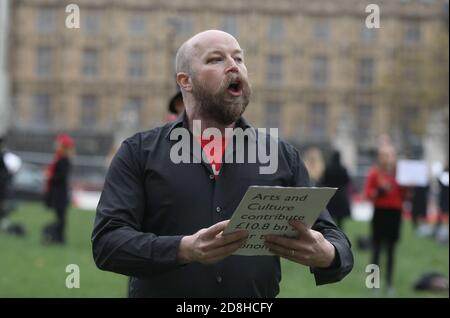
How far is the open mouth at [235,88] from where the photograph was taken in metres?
2.95

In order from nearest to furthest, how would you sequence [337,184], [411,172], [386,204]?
[386,204], [337,184], [411,172]

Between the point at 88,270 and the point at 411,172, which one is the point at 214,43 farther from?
the point at 411,172

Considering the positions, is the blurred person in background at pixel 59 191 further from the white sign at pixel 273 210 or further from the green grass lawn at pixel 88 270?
the white sign at pixel 273 210

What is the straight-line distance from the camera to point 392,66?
50.3 m

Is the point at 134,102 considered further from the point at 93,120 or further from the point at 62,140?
the point at 62,140

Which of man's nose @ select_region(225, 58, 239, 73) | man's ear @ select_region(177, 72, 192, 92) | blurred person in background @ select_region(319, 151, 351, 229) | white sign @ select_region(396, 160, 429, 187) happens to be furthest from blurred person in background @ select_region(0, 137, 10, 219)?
man's nose @ select_region(225, 58, 239, 73)

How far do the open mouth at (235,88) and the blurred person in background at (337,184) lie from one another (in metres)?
9.51

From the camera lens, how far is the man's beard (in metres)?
2.96

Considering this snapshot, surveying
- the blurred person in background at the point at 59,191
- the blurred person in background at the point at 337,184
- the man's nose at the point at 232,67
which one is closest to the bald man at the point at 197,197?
the man's nose at the point at 232,67

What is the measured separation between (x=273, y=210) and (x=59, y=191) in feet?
36.4

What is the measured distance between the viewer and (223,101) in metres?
2.97

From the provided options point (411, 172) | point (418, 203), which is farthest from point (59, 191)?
point (418, 203)

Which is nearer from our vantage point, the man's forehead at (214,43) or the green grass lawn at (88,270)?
the man's forehead at (214,43)

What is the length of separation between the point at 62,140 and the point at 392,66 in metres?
38.9
